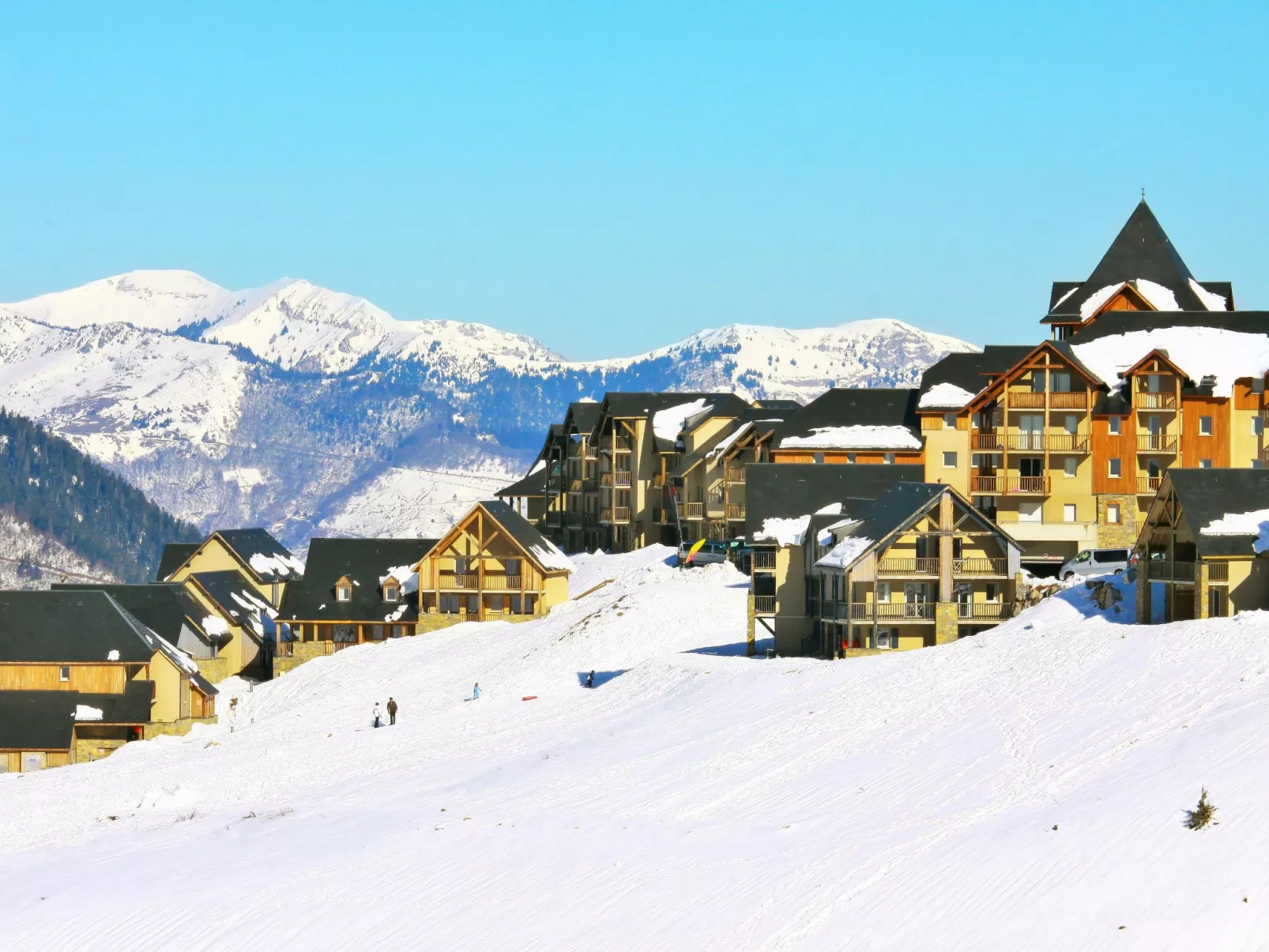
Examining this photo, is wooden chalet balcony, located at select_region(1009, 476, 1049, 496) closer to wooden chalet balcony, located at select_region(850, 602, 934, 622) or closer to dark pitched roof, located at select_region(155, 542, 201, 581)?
wooden chalet balcony, located at select_region(850, 602, 934, 622)

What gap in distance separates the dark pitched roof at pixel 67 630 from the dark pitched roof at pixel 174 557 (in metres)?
30.5

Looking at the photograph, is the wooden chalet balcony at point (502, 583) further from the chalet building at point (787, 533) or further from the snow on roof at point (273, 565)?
the chalet building at point (787, 533)

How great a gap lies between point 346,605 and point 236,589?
434 inches

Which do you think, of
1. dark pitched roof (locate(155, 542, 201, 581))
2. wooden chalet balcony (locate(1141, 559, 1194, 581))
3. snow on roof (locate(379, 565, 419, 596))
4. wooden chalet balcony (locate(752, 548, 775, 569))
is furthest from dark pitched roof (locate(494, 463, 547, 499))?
wooden chalet balcony (locate(1141, 559, 1194, 581))

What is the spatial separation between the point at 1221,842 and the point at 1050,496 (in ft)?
165

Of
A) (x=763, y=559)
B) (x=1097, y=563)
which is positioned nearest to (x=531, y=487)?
(x=1097, y=563)

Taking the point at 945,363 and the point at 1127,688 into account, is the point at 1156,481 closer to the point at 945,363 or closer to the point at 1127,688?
the point at 945,363

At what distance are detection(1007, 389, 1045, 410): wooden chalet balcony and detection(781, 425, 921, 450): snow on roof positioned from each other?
10991 mm

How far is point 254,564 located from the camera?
116500 mm

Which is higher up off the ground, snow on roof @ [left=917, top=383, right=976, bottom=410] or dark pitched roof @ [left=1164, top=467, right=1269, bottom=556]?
snow on roof @ [left=917, top=383, right=976, bottom=410]

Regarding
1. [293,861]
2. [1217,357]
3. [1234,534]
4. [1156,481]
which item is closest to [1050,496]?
[1156,481]

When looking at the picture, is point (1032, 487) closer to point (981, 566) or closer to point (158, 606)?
point (981, 566)

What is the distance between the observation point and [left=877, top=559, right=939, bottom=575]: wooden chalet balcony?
6969 centimetres

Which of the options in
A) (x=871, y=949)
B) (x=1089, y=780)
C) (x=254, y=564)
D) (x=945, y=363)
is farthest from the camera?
(x=254, y=564)
